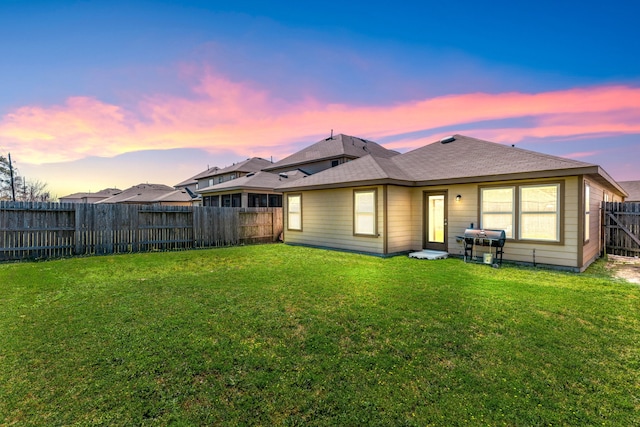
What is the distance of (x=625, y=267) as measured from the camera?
802cm

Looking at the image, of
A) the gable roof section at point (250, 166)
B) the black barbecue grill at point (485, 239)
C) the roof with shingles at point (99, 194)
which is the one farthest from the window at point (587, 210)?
the roof with shingles at point (99, 194)

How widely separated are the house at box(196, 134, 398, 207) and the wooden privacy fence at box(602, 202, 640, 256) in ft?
40.3

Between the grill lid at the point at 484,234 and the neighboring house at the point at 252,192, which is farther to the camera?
the neighboring house at the point at 252,192

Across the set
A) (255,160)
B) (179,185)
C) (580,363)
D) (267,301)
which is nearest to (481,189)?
(580,363)

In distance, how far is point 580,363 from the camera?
2918 mm

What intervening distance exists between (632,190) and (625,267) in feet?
71.6

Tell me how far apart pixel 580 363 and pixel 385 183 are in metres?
6.77

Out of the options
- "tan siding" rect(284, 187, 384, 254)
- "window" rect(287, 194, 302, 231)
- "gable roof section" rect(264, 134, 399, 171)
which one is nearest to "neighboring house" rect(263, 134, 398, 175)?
"gable roof section" rect(264, 134, 399, 171)

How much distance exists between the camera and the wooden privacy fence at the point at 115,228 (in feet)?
28.6

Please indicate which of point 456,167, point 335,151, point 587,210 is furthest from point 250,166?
point 587,210

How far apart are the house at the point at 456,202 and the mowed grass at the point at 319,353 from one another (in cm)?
203

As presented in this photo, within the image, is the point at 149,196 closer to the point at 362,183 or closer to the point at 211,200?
the point at 211,200

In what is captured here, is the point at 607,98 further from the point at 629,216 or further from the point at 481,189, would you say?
the point at 481,189

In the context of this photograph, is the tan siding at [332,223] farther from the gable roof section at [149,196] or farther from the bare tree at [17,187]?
the bare tree at [17,187]
